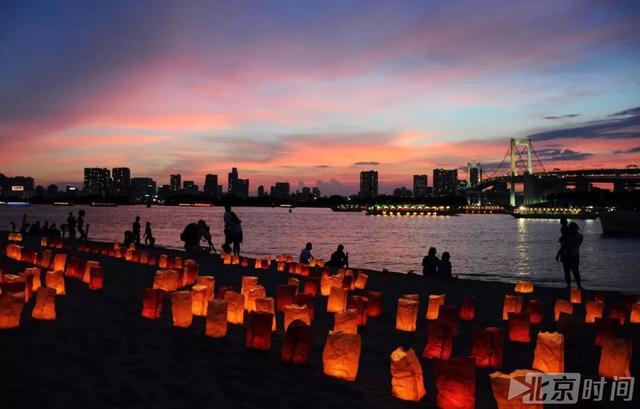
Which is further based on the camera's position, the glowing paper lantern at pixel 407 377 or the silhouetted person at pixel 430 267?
the silhouetted person at pixel 430 267

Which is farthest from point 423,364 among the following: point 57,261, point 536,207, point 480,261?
point 536,207

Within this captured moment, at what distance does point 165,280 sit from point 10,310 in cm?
331

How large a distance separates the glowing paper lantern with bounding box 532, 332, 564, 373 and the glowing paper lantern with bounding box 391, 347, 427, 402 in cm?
166

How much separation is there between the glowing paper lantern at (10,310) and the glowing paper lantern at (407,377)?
13.4ft

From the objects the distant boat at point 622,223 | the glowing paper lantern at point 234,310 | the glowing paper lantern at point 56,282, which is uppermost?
the glowing paper lantern at point 56,282

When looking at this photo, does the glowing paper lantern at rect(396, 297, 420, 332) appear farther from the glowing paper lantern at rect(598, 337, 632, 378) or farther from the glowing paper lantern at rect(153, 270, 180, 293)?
the glowing paper lantern at rect(153, 270, 180, 293)

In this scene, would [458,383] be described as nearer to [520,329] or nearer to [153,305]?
[520,329]

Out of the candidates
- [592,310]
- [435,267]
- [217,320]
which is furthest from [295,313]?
[435,267]

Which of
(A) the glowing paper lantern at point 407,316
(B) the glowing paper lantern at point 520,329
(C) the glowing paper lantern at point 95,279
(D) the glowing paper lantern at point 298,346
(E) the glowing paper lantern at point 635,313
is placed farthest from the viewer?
(C) the glowing paper lantern at point 95,279

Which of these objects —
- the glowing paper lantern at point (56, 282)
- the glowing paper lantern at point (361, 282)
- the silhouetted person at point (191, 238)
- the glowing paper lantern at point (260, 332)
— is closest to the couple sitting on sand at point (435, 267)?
the glowing paper lantern at point (361, 282)

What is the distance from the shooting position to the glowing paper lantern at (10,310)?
6133 mm

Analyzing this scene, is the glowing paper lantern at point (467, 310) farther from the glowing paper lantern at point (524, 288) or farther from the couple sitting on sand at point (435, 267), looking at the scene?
the couple sitting on sand at point (435, 267)

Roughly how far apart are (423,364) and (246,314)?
106 inches

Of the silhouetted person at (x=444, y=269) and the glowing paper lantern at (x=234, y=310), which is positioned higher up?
the glowing paper lantern at (x=234, y=310)
